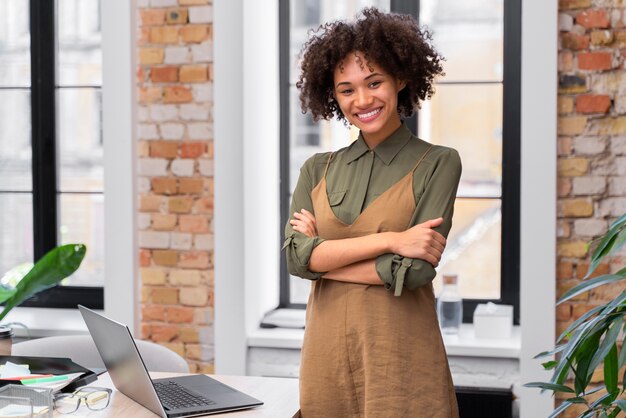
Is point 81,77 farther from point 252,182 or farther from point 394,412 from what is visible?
point 394,412

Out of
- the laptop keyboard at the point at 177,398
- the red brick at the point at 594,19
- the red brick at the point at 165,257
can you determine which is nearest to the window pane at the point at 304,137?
the red brick at the point at 165,257

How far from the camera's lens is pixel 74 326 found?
12.7ft

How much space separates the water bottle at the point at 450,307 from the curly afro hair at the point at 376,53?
3.96 feet

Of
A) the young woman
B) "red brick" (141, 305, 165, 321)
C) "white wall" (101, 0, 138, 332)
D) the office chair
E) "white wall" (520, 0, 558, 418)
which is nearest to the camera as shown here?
the young woman

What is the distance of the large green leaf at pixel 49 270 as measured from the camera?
354 cm

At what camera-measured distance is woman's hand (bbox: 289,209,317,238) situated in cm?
246

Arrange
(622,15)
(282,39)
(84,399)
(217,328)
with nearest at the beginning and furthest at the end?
(84,399) → (622,15) → (217,328) → (282,39)

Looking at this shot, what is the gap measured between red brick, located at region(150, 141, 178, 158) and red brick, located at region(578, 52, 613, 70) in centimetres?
164

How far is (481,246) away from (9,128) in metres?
2.23

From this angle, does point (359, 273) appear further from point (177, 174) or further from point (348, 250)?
point (177, 174)

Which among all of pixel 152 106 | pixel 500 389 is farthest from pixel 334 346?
pixel 152 106

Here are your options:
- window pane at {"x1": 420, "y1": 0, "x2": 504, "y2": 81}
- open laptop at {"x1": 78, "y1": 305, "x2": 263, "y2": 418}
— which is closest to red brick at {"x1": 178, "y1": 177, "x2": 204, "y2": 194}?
window pane at {"x1": 420, "y1": 0, "x2": 504, "y2": 81}

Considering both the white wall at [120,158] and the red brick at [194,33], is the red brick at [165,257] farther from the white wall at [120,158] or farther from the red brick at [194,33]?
the red brick at [194,33]

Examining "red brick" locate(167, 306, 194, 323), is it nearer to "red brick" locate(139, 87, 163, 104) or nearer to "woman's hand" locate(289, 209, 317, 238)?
"red brick" locate(139, 87, 163, 104)
